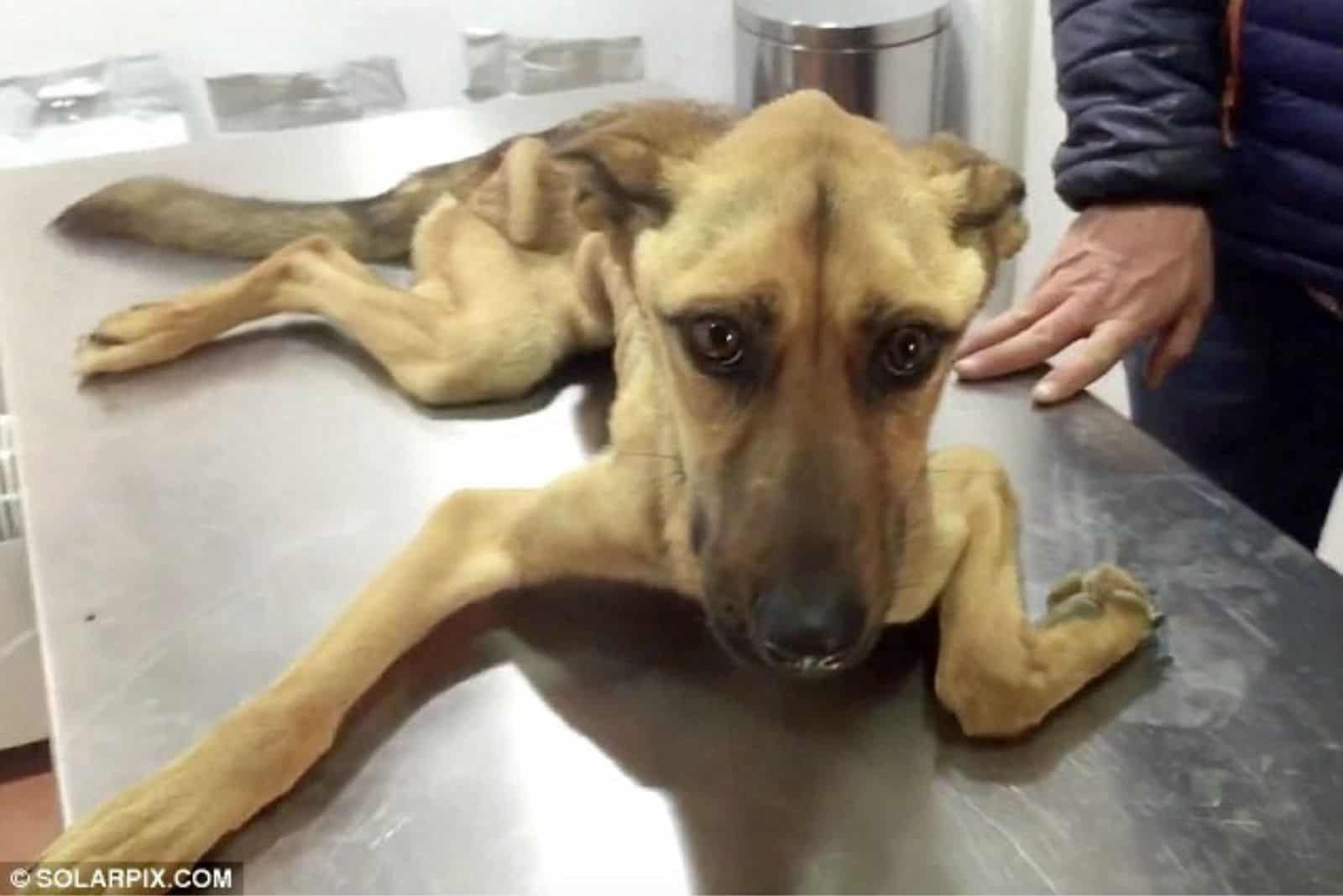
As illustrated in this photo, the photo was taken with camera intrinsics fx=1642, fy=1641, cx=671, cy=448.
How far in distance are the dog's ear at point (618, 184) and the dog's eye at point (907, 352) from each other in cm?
17

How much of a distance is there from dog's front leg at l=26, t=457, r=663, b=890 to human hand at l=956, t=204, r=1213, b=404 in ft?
1.12

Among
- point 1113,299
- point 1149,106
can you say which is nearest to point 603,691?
point 1113,299

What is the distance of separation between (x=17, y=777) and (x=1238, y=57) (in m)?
1.69

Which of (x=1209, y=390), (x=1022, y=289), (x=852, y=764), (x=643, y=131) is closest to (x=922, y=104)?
(x=1022, y=289)

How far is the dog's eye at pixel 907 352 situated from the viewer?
0.93 metres

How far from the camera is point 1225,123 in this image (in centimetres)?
130

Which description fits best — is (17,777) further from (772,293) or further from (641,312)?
(772,293)

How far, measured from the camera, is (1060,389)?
129 cm

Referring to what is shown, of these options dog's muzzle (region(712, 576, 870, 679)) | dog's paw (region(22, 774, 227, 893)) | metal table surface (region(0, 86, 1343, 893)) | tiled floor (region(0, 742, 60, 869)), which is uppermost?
dog's muzzle (region(712, 576, 870, 679))

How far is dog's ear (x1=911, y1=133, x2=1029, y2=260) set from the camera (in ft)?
3.32

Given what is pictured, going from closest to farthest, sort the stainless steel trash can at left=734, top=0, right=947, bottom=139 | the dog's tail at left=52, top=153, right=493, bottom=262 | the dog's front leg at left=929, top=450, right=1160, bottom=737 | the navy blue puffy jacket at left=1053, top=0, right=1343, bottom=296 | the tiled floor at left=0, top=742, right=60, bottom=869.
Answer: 1. the dog's front leg at left=929, top=450, right=1160, bottom=737
2. the navy blue puffy jacket at left=1053, top=0, right=1343, bottom=296
3. the dog's tail at left=52, top=153, right=493, bottom=262
4. the tiled floor at left=0, top=742, right=60, bottom=869
5. the stainless steel trash can at left=734, top=0, right=947, bottom=139

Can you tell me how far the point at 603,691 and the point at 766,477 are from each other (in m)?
0.19

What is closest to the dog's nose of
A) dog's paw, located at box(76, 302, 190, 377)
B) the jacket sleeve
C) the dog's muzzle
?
the dog's muzzle

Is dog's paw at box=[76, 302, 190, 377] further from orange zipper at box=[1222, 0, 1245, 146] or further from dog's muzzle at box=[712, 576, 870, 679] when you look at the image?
orange zipper at box=[1222, 0, 1245, 146]
